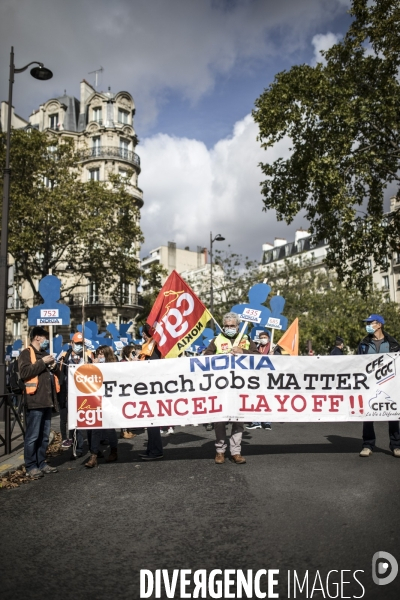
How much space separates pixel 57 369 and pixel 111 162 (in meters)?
43.6

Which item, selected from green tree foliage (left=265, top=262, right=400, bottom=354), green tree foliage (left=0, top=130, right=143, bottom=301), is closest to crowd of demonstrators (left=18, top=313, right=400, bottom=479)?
green tree foliage (left=0, top=130, right=143, bottom=301)

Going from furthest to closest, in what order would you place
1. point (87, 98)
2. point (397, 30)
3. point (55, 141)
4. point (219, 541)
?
point (87, 98), point (55, 141), point (397, 30), point (219, 541)

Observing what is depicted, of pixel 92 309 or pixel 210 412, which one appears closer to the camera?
pixel 210 412

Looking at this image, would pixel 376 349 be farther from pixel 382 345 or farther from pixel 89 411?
pixel 89 411

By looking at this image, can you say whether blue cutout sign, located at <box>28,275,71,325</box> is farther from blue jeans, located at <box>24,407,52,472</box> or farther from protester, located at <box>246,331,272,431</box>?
blue jeans, located at <box>24,407,52,472</box>

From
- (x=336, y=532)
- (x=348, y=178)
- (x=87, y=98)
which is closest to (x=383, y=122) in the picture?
(x=348, y=178)

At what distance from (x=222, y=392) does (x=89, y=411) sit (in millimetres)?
1780

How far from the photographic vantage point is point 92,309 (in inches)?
1943

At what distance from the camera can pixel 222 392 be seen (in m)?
7.66

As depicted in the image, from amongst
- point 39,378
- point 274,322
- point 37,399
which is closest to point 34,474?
point 37,399

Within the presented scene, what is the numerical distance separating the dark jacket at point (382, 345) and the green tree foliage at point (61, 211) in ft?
76.8

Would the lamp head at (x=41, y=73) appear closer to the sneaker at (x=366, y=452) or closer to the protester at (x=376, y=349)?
the protester at (x=376, y=349)

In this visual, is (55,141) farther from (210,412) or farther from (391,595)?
(391,595)

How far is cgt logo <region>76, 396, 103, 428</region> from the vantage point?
7.58 m
